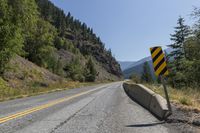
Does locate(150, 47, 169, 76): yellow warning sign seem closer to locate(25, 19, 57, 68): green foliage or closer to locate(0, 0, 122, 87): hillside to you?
locate(0, 0, 122, 87): hillside

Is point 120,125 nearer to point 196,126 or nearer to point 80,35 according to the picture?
point 196,126

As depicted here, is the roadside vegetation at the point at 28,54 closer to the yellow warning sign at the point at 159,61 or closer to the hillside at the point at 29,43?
the hillside at the point at 29,43

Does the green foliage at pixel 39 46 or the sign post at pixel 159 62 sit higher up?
the green foliage at pixel 39 46

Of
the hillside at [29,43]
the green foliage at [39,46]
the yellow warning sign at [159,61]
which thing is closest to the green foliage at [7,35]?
the hillside at [29,43]

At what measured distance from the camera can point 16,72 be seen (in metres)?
33.8

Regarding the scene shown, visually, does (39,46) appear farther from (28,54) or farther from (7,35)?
(7,35)

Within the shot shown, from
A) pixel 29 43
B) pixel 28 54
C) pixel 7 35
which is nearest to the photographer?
pixel 7 35

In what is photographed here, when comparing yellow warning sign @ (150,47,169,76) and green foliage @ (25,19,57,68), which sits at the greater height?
green foliage @ (25,19,57,68)

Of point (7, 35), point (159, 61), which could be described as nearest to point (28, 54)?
point (7, 35)

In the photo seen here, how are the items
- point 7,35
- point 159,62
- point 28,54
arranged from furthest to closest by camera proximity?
point 28,54
point 7,35
point 159,62

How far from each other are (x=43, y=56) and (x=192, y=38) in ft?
133

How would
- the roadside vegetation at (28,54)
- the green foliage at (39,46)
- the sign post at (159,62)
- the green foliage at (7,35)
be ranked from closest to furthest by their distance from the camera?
the sign post at (159,62) < the green foliage at (7,35) < the roadside vegetation at (28,54) < the green foliage at (39,46)

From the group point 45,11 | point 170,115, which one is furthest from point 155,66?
point 45,11

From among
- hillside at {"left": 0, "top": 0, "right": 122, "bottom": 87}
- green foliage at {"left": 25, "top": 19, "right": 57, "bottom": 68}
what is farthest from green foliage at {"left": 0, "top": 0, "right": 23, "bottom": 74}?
green foliage at {"left": 25, "top": 19, "right": 57, "bottom": 68}
